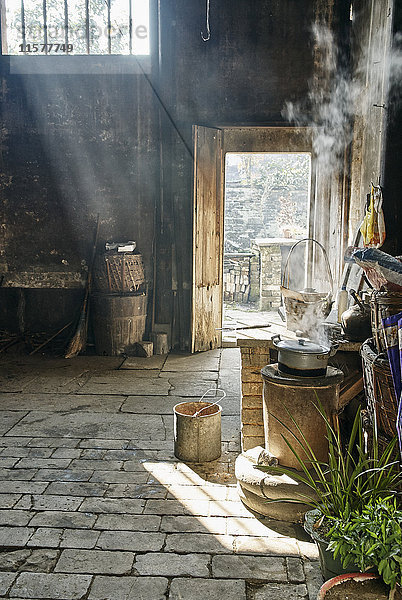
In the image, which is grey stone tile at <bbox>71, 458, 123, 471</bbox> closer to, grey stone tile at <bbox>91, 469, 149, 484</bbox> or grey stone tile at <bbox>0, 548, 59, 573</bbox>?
grey stone tile at <bbox>91, 469, 149, 484</bbox>

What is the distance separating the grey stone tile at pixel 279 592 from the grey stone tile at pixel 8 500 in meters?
1.70

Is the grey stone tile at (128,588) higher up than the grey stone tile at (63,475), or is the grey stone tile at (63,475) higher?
the grey stone tile at (128,588)

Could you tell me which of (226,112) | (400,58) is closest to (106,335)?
(226,112)

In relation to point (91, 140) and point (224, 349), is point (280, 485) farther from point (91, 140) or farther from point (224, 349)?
point (91, 140)

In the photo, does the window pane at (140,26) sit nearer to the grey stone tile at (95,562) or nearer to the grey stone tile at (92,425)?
the grey stone tile at (92,425)

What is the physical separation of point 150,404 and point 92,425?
0.74m

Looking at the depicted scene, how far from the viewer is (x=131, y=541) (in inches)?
125

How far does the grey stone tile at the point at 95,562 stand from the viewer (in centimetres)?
291

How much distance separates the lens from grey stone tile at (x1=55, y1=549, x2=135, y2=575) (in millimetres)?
2912

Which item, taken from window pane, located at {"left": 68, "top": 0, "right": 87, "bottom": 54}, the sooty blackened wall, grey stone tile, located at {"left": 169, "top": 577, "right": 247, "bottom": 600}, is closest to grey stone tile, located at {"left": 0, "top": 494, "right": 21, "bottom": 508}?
grey stone tile, located at {"left": 169, "top": 577, "right": 247, "bottom": 600}

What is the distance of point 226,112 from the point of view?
751 centimetres

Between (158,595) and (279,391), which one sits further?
(279,391)

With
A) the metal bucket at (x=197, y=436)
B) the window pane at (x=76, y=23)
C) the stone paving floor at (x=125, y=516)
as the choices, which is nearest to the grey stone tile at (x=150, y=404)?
the stone paving floor at (x=125, y=516)

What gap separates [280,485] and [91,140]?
18.9ft
